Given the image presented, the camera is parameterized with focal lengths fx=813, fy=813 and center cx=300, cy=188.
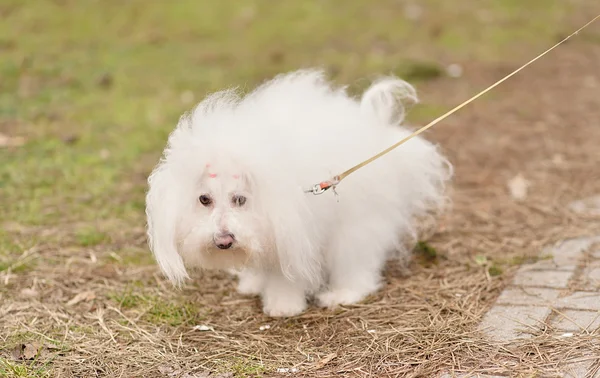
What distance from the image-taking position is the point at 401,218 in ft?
12.3

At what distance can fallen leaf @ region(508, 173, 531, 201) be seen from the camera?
16.1 feet

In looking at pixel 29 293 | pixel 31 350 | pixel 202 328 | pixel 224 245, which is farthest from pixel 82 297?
pixel 224 245

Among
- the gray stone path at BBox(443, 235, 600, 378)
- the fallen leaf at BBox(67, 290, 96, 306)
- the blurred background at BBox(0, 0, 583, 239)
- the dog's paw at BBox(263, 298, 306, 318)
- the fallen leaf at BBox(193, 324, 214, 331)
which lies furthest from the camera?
the blurred background at BBox(0, 0, 583, 239)

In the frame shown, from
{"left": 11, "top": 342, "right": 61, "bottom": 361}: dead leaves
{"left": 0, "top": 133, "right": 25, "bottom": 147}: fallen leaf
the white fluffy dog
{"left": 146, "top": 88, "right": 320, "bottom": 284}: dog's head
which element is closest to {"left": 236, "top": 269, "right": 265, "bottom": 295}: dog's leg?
the white fluffy dog

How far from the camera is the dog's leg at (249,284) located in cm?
369

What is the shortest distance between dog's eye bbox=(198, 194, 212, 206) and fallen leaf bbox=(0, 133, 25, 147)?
3159 mm

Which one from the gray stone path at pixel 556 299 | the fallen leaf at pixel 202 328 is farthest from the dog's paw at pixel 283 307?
the gray stone path at pixel 556 299

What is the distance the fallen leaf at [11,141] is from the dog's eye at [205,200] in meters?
3.16

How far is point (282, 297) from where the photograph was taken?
3531 millimetres

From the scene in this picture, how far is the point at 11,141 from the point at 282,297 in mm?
3173

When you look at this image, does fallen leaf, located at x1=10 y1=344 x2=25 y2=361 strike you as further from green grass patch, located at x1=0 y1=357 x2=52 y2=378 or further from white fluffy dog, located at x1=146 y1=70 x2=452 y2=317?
white fluffy dog, located at x1=146 y1=70 x2=452 y2=317

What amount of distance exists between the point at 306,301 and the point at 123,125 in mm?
3175

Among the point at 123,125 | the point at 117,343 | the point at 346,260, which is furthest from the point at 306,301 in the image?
the point at 123,125

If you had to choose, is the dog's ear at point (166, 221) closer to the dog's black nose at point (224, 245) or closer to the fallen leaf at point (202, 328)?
the dog's black nose at point (224, 245)
